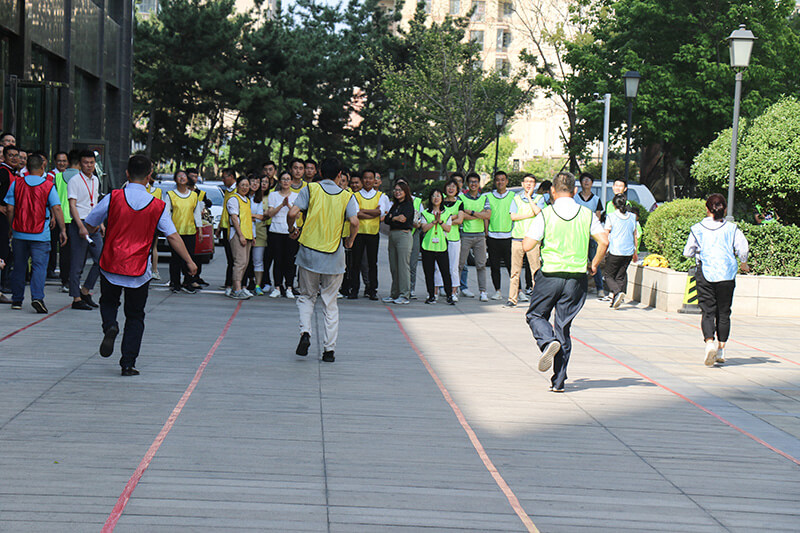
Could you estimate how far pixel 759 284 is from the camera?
47.2ft

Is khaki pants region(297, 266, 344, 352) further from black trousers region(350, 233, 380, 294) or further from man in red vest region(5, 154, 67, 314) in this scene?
black trousers region(350, 233, 380, 294)

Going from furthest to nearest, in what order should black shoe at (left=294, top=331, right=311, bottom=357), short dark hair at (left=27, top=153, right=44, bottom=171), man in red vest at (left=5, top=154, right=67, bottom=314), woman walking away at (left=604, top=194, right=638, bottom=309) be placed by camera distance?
woman walking away at (left=604, top=194, right=638, bottom=309), short dark hair at (left=27, top=153, right=44, bottom=171), man in red vest at (left=5, top=154, right=67, bottom=314), black shoe at (left=294, top=331, right=311, bottom=357)

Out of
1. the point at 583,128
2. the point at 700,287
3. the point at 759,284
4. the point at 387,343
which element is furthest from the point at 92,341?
the point at 583,128

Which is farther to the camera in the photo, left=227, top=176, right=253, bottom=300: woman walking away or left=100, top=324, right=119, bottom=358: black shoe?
left=227, top=176, right=253, bottom=300: woman walking away

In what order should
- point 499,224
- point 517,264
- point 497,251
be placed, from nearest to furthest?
point 517,264 → point 499,224 → point 497,251

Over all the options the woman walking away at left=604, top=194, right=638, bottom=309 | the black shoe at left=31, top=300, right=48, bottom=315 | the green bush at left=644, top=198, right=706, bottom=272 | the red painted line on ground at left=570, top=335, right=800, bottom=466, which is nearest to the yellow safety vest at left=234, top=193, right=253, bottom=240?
the black shoe at left=31, top=300, right=48, bottom=315

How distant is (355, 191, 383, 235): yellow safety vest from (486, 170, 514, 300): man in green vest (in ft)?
5.99

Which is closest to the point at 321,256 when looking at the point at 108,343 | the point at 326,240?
the point at 326,240

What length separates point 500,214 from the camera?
48.5ft

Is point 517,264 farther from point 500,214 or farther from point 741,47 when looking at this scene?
point 741,47

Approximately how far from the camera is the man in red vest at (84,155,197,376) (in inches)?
301

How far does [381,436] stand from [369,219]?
25.6 feet

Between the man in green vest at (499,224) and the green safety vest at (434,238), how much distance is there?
0.96 metres

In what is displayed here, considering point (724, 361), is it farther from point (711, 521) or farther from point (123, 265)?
point (123, 265)
